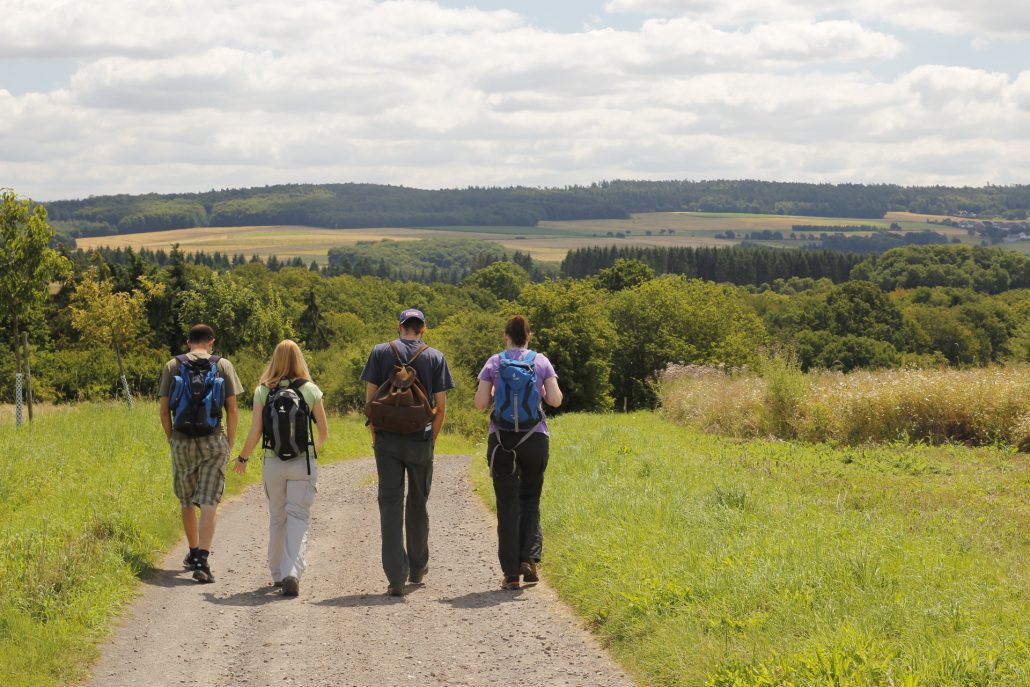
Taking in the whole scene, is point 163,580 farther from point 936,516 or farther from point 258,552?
point 936,516

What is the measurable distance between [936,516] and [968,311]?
119761 mm

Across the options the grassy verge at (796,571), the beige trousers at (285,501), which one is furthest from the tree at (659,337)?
the beige trousers at (285,501)

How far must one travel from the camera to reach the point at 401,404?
9141mm

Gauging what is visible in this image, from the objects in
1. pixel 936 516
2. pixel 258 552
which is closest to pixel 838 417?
pixel 936 516

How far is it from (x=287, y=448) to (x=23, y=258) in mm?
15725

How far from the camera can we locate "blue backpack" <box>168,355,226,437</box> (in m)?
9.68

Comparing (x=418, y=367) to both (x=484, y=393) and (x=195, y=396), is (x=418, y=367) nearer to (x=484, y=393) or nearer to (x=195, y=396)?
(x=484, y=393)

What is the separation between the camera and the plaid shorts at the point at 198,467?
985 cm

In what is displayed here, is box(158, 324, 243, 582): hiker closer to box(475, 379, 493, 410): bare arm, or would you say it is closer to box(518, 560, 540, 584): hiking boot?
box(475, 379, 493, 410): bare arm

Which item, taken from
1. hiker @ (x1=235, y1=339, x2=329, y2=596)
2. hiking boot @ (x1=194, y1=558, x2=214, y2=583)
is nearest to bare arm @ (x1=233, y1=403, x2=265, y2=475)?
hiker @ (x1=235, y1=339, x2=329, y2=596)

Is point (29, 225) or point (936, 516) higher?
point (29, 225)

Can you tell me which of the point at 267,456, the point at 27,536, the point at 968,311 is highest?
the point at 267,456

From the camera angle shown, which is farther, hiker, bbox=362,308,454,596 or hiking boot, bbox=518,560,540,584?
hiking boot, bbox=518,560,540,584

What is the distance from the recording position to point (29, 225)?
22.8 m
